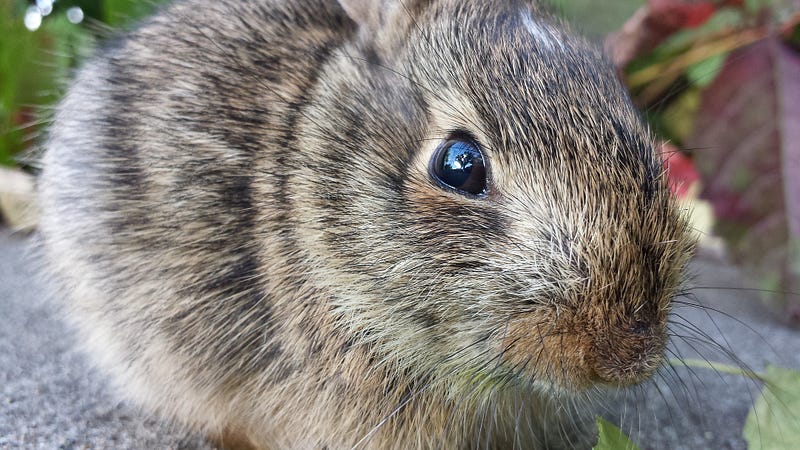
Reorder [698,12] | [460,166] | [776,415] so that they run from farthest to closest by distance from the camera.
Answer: [698,12] < [776,415] < [460,166]

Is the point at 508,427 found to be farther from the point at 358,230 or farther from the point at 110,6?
the point at 110,6

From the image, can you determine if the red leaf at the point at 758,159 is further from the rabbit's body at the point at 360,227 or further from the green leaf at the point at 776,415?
the rabbit's body at the point at 360,227

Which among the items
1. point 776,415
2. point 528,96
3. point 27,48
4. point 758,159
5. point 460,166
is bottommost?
point 27,48

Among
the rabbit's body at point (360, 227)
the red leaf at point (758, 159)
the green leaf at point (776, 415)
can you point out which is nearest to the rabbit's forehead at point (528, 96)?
the rabbit's body at point (360, 227)

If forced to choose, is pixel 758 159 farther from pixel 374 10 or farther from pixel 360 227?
pixel 360 227

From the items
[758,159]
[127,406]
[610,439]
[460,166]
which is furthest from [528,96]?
[758,159]

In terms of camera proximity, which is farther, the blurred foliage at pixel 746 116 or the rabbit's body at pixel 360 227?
the blurred foliage at pixel 746 116
